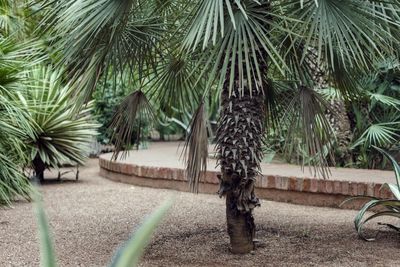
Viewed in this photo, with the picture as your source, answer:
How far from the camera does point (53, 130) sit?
7.98m

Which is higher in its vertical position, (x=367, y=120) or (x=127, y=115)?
(x=367, y=120)

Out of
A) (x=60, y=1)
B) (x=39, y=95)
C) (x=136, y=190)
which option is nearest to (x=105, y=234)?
(x=60, y=1)

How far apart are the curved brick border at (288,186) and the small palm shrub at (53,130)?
0.92 meters

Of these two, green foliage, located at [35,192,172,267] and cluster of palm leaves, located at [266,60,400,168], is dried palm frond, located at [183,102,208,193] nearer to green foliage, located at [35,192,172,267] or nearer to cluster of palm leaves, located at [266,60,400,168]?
green foliage, located at [35,192,172,267]

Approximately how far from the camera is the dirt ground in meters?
4.10

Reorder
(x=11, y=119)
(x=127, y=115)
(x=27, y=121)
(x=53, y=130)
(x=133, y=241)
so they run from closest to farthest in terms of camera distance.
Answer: (x=133, y=241), (x=127, y=115), (x=11, y=119), (x=27, y=121), (x=53, y=130)

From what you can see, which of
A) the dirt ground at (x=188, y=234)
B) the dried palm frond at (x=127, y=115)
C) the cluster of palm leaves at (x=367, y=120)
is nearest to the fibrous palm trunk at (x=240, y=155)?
the dirt ground at (x=188, y=234)

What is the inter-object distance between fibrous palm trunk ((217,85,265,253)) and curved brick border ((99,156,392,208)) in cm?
218

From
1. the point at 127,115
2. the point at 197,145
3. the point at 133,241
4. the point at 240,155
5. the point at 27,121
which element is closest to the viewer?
the point at 133,241

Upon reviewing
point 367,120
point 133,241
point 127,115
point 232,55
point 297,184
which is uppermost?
point 232,55

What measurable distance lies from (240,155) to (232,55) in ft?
3.03

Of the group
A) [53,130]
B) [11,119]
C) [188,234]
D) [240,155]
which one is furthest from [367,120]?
[11,119]

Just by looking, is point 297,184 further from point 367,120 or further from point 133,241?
point 133,241

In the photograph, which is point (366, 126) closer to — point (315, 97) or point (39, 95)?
point (315, 97)
